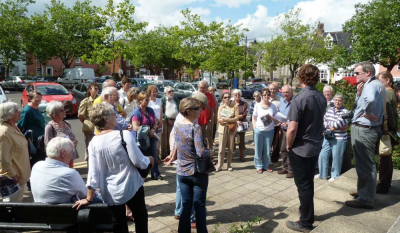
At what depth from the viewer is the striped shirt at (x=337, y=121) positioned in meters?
5.44

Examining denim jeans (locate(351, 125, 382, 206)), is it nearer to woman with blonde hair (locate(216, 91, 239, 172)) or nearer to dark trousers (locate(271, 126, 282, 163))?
woman with blonde hair (locate(216, 91, 239, 172))

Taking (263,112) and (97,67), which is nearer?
(263,112)

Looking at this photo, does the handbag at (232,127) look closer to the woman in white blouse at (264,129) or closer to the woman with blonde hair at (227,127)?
the woman with blonde hair at (227,127)

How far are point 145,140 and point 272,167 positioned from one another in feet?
10.3

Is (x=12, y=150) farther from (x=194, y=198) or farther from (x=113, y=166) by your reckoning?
(x=194, y=198)

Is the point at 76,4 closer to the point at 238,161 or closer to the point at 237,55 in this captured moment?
the point at 237,55

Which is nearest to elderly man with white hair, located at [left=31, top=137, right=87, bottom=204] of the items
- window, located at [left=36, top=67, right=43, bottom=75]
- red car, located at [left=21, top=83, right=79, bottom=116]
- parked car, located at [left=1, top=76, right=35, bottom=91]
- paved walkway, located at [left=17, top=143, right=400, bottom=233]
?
paved walkway, located at [left=17, top=143, right=400, bottom=233]

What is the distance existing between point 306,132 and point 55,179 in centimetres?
262

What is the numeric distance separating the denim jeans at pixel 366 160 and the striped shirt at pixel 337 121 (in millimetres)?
1549

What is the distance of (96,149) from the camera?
287 centimetres

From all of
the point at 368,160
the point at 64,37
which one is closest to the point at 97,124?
the point at 368,160

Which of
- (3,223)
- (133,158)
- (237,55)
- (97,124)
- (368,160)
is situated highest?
(237,55)

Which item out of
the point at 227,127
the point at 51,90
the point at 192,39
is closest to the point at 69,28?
the point at 192,39

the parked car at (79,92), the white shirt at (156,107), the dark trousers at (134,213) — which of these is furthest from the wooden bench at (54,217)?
the parked car at (79,92)
